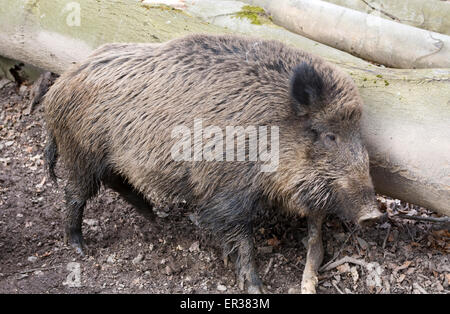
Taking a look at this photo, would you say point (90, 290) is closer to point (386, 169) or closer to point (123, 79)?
point (123, 79)

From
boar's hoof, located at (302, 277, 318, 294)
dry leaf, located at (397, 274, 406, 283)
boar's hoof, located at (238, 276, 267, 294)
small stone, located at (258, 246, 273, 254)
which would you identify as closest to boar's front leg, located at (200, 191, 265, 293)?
boar's hoof, located at (238, 276, 267, 294)

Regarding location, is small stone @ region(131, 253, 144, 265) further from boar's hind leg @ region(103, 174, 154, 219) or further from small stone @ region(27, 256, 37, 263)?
small stone @ region(27, 256, 37, 263)

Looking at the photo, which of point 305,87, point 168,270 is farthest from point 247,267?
point 305,87

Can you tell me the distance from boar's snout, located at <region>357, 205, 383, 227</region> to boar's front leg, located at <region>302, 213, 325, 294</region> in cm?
42

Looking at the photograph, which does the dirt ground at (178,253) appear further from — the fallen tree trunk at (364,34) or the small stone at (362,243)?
the fallen tree trunk at (364,34)

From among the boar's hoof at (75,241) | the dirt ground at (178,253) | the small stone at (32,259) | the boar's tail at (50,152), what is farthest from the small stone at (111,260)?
the boar's tail at (50,152)

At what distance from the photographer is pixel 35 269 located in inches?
192

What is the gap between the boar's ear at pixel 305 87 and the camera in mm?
4031

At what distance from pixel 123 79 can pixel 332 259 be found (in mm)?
2449

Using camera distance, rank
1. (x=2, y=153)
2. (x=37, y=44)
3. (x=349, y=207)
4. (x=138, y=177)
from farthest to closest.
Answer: (x=2, y=153) → (x=37, y=44) → (x=138, y=177) → (x=349, y=207)

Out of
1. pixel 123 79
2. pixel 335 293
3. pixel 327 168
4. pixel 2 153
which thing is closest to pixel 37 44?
pixel 2 153

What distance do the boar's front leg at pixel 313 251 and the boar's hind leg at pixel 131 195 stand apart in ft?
5.90

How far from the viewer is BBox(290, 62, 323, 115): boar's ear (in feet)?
13.2
